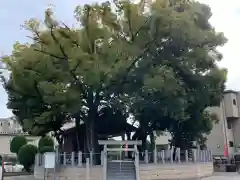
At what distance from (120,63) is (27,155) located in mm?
13337

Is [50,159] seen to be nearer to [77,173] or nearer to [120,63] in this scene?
[77,173]

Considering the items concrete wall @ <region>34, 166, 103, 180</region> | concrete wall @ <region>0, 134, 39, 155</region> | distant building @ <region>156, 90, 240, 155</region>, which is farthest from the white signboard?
concrete wall @ <region>0, 134, 39, 155</region>

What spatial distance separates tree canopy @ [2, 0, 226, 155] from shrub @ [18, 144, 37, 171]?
6.40 m

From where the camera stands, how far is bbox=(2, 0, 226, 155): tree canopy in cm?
1767

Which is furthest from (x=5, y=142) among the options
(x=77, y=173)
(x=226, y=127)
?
(x=226, y=127)

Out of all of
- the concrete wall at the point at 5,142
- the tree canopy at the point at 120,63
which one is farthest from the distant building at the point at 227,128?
the concrete wall at the point at 5,142

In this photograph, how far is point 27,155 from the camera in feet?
88.1

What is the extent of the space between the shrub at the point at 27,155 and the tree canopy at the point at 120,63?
640 cm

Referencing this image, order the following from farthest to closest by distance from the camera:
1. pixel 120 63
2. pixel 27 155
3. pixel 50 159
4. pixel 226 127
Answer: pixel 226 127
pixel 27 155
pixel 120 63
pixel 50 159

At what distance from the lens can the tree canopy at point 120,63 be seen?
58.0 ft

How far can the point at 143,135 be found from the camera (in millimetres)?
23891

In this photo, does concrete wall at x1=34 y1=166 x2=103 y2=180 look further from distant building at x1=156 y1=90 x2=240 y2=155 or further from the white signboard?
distant building at x1=156 y1=90 x2=240 y2=155

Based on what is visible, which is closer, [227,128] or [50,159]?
[50,159]

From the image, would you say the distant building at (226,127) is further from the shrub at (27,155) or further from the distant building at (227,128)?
the shrub at (27,155)
